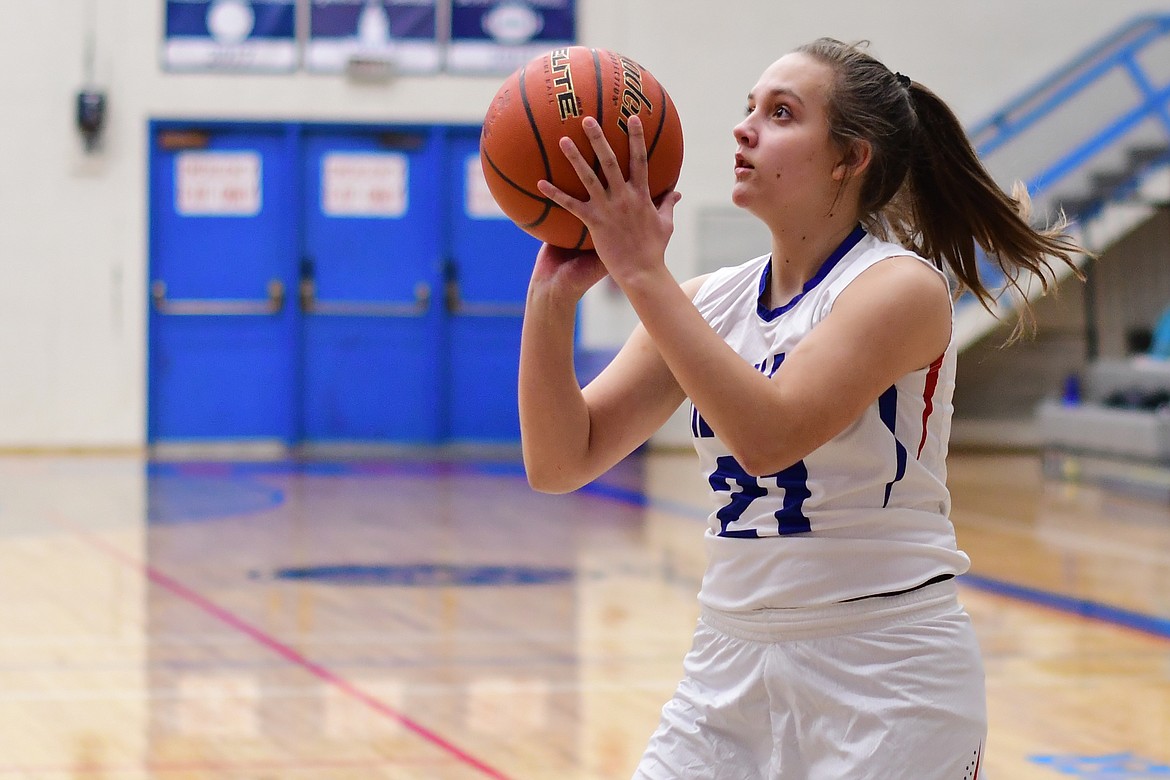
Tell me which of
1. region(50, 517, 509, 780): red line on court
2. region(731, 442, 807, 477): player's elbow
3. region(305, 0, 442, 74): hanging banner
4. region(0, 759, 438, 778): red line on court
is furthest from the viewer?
region(305, 0, 442, 74): hanging banner

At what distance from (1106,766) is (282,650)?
8.04 feet

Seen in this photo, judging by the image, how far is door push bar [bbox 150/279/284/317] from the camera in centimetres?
1096

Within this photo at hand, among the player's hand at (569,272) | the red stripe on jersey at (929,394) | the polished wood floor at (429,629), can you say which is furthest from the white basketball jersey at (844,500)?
→ the polished wood floor at (429,629)

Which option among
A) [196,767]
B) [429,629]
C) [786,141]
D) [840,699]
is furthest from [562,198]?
[429,629]

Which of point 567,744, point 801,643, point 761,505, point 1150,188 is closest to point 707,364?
point 761,505

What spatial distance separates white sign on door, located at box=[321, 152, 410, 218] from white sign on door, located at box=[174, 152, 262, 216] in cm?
52

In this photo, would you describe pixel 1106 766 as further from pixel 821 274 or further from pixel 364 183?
pixel 364 183

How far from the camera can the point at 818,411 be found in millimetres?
1555

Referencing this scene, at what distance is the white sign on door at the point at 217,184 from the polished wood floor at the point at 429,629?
2870 mm

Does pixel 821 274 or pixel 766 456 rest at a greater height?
pixel 821 274

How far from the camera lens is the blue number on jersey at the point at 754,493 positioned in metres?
1.68

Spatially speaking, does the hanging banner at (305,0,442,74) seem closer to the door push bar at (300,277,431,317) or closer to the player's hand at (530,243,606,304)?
the door push bar at (300,277,431,317)

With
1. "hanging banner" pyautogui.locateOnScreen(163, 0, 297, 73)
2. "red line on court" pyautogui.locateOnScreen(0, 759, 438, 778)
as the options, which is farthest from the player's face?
"hanging banner" pyautogui.locateOnScreen(163, 0, 297, 73)

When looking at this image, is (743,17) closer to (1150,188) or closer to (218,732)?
(1150,188)
